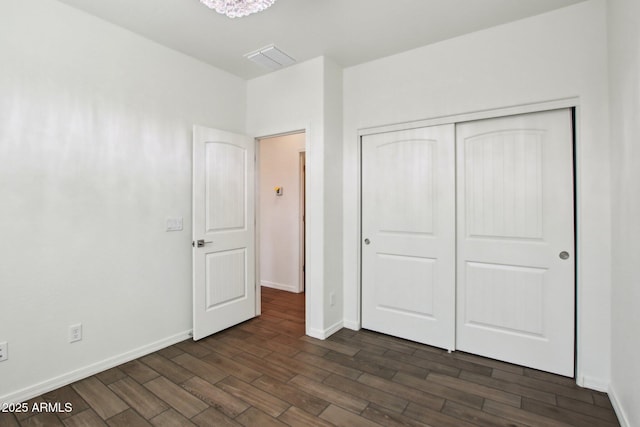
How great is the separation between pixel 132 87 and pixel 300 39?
1461 mm

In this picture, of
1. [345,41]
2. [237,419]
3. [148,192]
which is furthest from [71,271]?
[345,41]

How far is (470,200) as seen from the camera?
2689 millimetres

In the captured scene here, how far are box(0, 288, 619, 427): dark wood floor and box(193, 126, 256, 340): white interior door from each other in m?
0.43

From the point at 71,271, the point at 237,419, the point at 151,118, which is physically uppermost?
the point at 151,118

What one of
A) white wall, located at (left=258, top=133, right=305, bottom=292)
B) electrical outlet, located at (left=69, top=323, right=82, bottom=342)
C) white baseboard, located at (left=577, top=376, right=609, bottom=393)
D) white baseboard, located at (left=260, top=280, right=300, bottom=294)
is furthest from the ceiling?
white baseboard, located at (left=260, top=280, right=300, bottom=294)

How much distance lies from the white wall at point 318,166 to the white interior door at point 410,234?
0.34 meters

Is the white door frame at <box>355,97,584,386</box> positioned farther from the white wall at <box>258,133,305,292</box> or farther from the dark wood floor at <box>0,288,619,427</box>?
the white wall at <box>258,133,305,292</box>

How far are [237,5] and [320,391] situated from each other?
2451 mm

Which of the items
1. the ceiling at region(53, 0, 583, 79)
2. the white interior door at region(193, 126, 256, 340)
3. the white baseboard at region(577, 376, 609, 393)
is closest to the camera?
the white baseboard at region(577, 376, 609, 393)

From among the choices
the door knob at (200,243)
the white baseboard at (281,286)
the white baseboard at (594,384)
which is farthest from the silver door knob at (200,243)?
the white baseboard at (594,384)

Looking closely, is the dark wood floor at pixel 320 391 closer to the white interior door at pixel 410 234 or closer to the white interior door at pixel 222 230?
the white interior door at pixel 410 234

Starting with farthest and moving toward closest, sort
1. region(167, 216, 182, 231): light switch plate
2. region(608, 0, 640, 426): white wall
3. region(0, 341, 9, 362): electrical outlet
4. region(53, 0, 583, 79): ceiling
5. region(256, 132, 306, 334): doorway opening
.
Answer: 1. region(256, 132, 306, 334): doorway opening
2. region(167, 216, 182, 231): light switch plate
3. region(53, 0, 583, 79): ceiling
4. region(0, 341, 9, 362): electrical outlet
5. region(608, 0, 640, 426): white wall

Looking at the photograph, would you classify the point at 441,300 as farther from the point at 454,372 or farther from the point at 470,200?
the point at 470,200

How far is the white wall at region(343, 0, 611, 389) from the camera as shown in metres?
2.15
